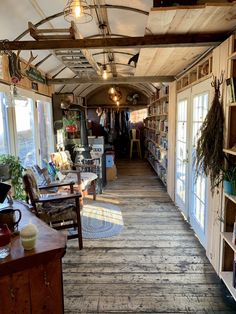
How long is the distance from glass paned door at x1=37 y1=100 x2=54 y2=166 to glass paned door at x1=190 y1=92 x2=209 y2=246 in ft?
9.11

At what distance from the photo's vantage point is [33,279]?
1435 mm

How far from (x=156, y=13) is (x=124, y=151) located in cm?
893

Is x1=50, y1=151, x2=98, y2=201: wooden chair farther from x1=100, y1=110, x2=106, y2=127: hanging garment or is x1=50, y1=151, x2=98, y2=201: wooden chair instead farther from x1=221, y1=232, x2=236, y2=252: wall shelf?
x1=100, y1=110, x2=106, y2=127: hanging garment

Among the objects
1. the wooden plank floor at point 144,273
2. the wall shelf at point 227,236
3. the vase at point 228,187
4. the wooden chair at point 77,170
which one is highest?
the vase at point 228,187

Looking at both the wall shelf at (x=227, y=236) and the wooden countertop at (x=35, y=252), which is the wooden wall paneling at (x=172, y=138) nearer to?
the wall shelf at (x=227, y=236)

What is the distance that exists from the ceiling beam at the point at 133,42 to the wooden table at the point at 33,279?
180 centimetres

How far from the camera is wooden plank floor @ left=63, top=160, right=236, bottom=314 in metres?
2.15

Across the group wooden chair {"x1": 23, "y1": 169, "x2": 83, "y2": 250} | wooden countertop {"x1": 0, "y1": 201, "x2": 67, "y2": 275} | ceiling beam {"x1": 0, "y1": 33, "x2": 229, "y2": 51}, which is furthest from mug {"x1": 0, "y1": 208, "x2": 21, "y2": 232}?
ceiling beam {"x1": 0, "y1": 33, "x2": 229, "y2": 51}

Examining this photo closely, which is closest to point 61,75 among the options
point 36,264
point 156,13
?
point 156,13

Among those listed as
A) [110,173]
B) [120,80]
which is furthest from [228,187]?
[110,173]

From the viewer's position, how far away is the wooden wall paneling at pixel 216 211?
2302 millimetres

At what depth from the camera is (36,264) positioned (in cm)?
142

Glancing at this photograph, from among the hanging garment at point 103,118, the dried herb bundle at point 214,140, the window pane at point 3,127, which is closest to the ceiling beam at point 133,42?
the dried herb bundle at point 214,140

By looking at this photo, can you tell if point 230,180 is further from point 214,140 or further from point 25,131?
point 25,131
